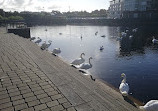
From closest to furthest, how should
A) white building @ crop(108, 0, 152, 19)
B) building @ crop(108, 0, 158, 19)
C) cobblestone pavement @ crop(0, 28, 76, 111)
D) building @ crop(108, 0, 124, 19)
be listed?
cobblestone pavement @ crop(0, 28, 76, 111)
building @ crop(108, 0, 158, 19)
white building @ crop(108, 0, 152, 19)
building @ crop(108, 0, 124, 19)

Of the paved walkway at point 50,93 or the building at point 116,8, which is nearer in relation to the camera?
the paved walkway at point 50,93

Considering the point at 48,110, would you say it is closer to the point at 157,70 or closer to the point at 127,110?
the point at 127,110

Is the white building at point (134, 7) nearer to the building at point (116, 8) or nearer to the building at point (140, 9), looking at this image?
the building at point (140, 9)

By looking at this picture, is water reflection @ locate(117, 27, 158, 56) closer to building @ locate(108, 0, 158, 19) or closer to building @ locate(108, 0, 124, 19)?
building @ locate(108, 0, 158, 19)

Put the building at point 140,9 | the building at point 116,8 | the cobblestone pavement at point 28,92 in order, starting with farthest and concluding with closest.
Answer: the building at point 116,8 → the building at point 140,9 → the cobblestone pavement at point 28,92

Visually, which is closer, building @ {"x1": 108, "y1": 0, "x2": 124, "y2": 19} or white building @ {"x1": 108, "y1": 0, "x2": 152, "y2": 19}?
white building @ {"x1": 108, "y1": 0, "x2": 152, "y2": 19}

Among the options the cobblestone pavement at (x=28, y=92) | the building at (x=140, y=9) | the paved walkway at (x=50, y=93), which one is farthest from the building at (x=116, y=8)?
the cobblestone pavement at (x=28, y=92)

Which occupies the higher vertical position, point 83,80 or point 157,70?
point 83,80

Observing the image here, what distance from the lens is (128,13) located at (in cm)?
8819

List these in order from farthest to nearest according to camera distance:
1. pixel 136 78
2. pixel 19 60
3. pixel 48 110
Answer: pixel 136 78, pixel 19 60, pixel 48 110

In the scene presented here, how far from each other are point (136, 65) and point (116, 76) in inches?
181

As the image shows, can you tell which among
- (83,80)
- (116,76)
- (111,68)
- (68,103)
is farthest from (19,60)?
(111,68)

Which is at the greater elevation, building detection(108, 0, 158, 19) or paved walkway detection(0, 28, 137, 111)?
building detection(108, 0, 158, 19)

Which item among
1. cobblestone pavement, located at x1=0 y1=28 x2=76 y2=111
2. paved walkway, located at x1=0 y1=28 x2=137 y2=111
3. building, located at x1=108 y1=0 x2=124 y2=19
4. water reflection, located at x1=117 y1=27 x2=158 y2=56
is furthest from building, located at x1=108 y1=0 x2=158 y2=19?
cobblestone pavement, located at x1=0 y1=28 x2=76 y2=111
